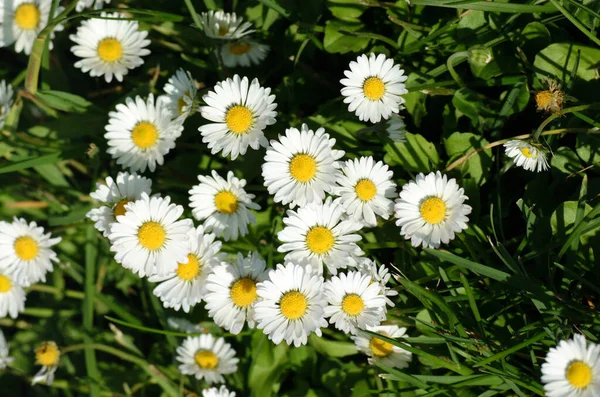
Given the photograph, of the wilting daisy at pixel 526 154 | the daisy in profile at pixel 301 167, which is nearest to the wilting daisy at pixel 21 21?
the daisy in profile at pixel 301 167

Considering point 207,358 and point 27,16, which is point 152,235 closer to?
point 207,358

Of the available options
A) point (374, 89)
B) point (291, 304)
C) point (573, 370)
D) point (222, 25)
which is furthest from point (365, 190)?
point (222, 25)

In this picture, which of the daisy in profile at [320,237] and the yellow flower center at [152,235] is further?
the yellow flower center at [152,235]

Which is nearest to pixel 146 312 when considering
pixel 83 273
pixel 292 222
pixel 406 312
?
pixel 83 273

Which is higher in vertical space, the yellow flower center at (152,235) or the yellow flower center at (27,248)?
the yellow flower center at (27,248)

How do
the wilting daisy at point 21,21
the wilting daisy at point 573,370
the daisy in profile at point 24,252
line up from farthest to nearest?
the wilting daisy at point 21,21, the daisy in profile at point 24,252, the wilting daisy at point 573,370

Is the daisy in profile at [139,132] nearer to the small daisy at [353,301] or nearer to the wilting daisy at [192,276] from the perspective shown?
the wilting daisy at [192,276]
